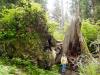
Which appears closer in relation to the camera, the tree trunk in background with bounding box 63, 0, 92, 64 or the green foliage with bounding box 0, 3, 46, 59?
the green foliage with bounding box 0, 3, 46, 59

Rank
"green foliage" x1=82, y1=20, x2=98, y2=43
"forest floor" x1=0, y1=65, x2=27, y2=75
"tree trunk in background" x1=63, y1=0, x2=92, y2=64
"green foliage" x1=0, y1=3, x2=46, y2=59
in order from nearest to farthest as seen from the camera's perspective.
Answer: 1. "forest floor" x1=0, y1=65, x2=27, y2=75
2. "green foliage" x1=0, y1=3, x2=46, y2=59
3. "tree trunk in background" x1=63, y1=0, x2=92, y2=64
4. "green foliage" x1=82, y1=20, x2=98, y2=43

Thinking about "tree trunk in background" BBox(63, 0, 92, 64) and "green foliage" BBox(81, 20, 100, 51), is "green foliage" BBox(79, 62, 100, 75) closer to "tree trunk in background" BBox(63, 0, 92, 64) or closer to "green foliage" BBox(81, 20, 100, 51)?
"tree trunk in background" BBox(63, 0, 92, 64)

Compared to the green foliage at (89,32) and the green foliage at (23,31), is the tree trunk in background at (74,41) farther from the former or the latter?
the green foliage at (89,32)

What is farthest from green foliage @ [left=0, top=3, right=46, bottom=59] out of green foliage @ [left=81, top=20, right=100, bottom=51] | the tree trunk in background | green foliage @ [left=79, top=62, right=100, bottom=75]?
green foliage @ [left=81, top=20, right=100, bottom=51]

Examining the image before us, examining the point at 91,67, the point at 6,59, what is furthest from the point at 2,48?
the point at 91,67

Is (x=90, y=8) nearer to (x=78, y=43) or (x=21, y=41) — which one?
(x=78, y=43)

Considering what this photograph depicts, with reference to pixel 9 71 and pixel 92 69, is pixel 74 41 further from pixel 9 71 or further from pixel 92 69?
pixel 92 69

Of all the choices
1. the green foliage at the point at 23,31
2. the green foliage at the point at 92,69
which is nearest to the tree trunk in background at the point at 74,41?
the green foliage at the point at 23,31

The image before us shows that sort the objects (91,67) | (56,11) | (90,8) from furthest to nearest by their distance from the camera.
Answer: (56,11) < (90,8) < (91,67)

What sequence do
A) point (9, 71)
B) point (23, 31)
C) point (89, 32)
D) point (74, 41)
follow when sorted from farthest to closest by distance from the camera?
point (89, 32) < point (74, 41) < point (23, 31) < point (9, 71)

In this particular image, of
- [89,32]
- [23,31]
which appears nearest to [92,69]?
[23,31]

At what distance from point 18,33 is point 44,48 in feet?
4.70

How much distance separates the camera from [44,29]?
11875mm

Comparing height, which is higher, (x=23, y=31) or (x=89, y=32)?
(x=23, y=31)
